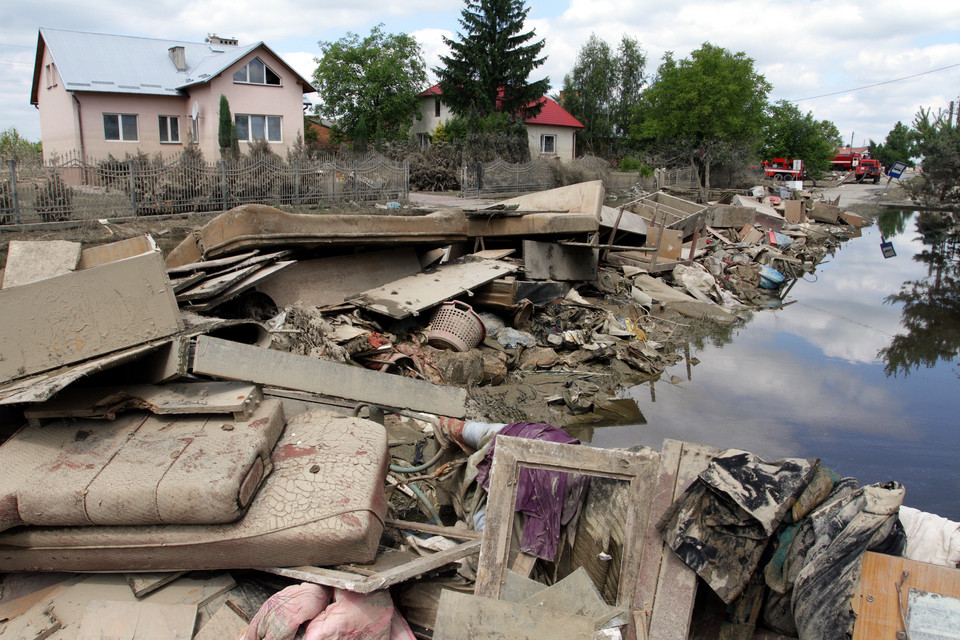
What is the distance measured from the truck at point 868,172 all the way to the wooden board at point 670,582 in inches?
2327

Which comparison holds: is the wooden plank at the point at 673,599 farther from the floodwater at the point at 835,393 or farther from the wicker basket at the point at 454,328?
the wicker basket at the point at 454,328

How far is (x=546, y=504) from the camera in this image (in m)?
2.82

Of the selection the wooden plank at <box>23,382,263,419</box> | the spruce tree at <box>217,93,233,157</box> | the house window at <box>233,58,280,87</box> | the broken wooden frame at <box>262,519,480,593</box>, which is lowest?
the broken wooden frame at <box>262,519,480,593</box>

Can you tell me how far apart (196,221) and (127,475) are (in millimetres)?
10725

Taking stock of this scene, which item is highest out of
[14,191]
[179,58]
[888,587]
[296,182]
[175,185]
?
[179,58]

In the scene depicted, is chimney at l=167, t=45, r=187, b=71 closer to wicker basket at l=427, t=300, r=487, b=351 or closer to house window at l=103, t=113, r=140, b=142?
house window at l=103, t=113, r=140, b=142

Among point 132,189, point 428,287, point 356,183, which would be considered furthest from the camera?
point 356,183

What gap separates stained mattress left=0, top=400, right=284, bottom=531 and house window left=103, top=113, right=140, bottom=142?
22650mm

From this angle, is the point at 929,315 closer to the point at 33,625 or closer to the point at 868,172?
the point at 33,625

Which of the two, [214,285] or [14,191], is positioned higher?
[14,191]

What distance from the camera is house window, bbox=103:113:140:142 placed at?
21625mm

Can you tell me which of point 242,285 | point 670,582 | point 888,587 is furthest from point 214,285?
point 888,587

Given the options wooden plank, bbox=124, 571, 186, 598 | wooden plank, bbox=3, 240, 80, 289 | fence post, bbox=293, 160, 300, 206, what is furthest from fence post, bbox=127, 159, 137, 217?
wooden plank, bbox=124, 571, 186, 598

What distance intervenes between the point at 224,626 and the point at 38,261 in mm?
2821
